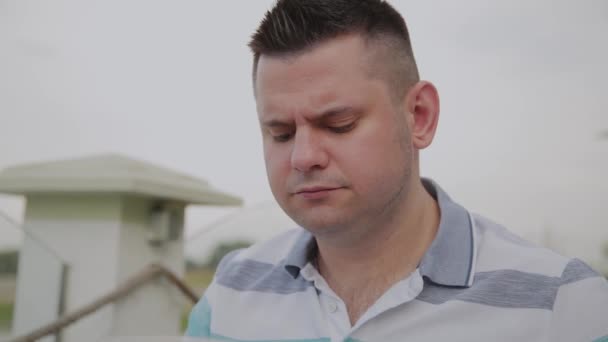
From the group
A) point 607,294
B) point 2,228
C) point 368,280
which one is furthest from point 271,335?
point 2,228

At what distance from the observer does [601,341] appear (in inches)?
33.6

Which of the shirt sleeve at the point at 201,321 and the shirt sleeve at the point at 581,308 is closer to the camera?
the shirt sleeve at the point at 581,308

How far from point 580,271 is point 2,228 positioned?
5.55 ft

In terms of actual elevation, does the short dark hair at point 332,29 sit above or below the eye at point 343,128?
above

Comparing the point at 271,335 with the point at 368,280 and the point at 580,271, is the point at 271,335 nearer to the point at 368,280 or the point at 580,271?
the point at 368,280

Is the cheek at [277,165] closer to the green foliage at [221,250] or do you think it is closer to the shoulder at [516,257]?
the shoulder at [516,257]

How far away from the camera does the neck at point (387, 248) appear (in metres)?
1.06

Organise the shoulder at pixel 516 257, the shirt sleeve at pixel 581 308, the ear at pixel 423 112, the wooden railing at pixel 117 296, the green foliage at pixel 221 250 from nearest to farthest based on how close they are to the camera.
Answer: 1. the shirt sleeve at pixel 581 308
2. the shoulder at pixel 516 257
3. the ear at pixel 423 112
4. the wooden railing at pixel 117 296
5. the green foliage at pixel 221 250

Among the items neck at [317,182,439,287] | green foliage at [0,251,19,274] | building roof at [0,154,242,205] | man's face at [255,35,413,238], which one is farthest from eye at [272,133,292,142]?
green foliage at [0,251,19,274]

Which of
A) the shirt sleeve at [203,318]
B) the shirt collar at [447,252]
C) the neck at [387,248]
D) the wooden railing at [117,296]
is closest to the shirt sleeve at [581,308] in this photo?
the shirt collar at [447,252]

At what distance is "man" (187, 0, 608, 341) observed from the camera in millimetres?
929

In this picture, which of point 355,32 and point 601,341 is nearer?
point 601,341

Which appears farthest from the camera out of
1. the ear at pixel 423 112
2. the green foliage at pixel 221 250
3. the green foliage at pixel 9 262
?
the green foliage at pixel 221 250

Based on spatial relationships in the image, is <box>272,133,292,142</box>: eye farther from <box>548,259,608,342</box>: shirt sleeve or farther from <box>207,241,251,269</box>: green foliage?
<box>207,241,251,269</box>: green foliage
